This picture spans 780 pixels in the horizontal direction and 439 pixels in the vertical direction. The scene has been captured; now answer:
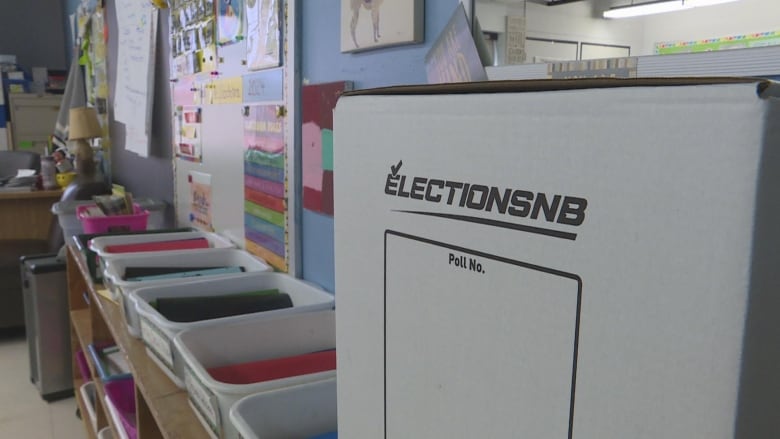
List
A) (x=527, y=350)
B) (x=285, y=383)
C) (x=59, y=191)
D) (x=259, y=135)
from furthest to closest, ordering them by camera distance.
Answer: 1. (x=59, y=191)
2. (x=259, y=135)
3. (x=285, y=383)
4. (x=527, y=350)

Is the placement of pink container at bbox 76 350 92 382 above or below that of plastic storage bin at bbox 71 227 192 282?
below

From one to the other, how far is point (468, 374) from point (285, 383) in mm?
654

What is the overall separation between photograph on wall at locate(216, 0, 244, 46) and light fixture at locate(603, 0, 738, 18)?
132 centimetres

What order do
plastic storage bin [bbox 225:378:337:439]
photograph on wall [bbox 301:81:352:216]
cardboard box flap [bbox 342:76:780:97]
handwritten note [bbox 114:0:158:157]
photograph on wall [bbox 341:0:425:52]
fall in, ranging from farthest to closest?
1. handwritten note [bbox 114:0:158:157]
2. photograph on wall [bbox 301:81:352:216]
3. photograph on wall [bbox 341:0:425:52]
4. plastic storage bin [bbox 225:378:337:439]
5. cardboard box flap [bbox 342:76:780:97]

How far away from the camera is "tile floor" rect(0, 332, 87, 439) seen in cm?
246

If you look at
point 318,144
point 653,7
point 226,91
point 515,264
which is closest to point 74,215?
point 226,91

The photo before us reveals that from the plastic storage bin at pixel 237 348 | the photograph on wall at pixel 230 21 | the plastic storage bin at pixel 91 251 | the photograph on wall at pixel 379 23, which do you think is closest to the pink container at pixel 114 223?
the plastic storage bin at pixel 91 251

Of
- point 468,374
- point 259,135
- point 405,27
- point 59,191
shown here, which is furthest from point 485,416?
point 59,191

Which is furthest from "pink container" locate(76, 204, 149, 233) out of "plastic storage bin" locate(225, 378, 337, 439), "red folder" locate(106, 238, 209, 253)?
"plastic storage bin" locate(225, 378, 337, 439)

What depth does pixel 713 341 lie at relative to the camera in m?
0.28

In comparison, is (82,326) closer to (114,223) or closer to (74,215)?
(114,223)

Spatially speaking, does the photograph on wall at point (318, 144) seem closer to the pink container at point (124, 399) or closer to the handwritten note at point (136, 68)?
the pink container at point (124, 399)

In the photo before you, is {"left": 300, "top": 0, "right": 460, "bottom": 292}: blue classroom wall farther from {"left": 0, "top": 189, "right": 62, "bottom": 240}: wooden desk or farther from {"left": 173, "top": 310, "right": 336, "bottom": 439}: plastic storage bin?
{"left": 0, "top": 189, "right": 62, "bottom": 240}: wooden desk

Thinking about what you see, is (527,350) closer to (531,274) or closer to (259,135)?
(531,274)
